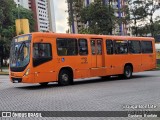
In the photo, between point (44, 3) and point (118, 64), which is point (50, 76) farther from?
point (44, 3)

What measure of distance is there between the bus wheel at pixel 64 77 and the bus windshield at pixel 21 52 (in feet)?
7.36

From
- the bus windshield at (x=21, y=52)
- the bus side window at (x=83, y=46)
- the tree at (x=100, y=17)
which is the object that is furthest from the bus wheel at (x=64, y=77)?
the tree at (x=100, y=17)

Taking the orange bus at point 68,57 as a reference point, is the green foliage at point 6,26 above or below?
above

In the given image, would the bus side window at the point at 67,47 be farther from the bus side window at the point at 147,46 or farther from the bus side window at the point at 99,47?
the bus side window at the point at 147,46

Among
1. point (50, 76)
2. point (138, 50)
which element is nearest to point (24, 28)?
point (138, 50)

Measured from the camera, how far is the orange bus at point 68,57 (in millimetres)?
18125

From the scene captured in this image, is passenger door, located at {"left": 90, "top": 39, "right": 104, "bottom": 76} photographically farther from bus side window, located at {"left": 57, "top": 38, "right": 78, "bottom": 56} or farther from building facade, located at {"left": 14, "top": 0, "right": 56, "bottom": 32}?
building facade, located at {"left": 14, "top": 0, "right": 56, "bottom": 32}

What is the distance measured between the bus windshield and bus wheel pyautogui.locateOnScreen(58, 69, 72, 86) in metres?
2.24

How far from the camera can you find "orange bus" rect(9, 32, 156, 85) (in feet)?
59.5

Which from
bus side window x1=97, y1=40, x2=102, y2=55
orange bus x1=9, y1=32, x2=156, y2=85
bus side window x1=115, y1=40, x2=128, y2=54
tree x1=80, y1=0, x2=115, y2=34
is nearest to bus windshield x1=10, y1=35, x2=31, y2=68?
orange bus x1=9, y1=32, x2=156, y2=85

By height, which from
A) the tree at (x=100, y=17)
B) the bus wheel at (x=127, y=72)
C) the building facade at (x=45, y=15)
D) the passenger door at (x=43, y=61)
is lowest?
the bus wheel at (x=127, y=72)

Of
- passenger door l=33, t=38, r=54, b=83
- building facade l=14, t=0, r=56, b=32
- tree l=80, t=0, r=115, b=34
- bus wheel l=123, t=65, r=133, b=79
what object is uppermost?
building facade l=14, t=0, r=56, b=32

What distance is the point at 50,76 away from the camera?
61.5 ft

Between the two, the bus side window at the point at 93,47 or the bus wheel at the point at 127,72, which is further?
the bus wheel at the point at 127,72
